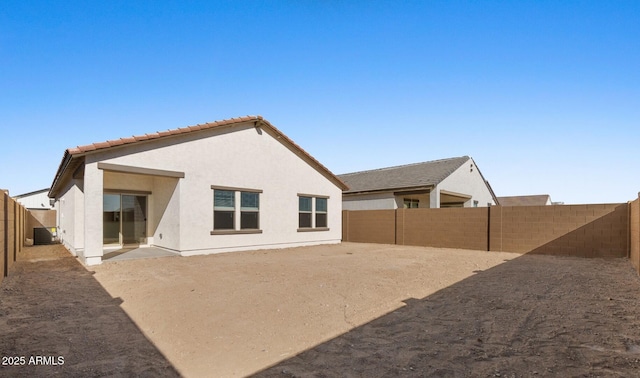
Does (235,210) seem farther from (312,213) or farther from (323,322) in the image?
(323,322)

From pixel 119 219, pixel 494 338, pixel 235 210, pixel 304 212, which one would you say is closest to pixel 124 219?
pixel 119 219

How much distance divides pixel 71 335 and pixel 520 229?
15218mm

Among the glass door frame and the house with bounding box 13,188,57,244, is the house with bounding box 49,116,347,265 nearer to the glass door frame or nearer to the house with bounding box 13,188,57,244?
the glass door frame

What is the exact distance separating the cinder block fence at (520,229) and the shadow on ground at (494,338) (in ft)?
15.8

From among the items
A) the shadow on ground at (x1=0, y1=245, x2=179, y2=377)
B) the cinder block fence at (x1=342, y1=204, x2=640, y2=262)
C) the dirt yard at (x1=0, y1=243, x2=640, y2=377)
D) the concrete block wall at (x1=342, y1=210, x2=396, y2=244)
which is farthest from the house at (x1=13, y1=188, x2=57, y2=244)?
the cinder block fence at (x1=342, y1=204, x2=640, y2=262)

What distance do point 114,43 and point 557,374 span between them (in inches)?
549

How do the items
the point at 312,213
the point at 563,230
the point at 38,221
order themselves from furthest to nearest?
the point at 38,221, the point at 312,213, the point at 563,230

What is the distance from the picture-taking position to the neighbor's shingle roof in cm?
2098

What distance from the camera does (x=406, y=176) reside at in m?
23.2

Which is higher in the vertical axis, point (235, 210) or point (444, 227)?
point (235, 210)

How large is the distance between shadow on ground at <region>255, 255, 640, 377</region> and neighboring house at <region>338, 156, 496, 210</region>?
13582 mm

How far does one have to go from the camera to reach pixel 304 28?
1242cm

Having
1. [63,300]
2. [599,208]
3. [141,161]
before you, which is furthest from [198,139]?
[599,208]

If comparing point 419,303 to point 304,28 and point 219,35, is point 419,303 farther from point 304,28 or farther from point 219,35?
point 219,35
